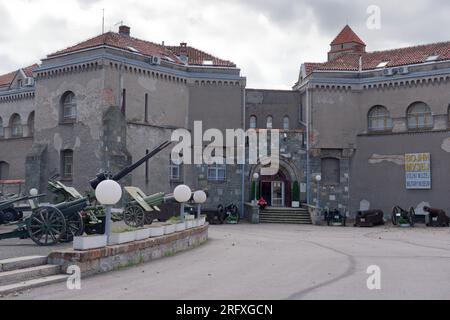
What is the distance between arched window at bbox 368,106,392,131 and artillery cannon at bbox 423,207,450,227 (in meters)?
6.33

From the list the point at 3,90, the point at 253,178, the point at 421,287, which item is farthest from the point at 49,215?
the point at 3,90

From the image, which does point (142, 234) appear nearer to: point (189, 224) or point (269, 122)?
point (189, 224)

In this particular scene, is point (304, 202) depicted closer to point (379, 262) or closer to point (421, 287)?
point (379, 262)

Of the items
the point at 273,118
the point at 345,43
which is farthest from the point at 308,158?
the point at 345,43

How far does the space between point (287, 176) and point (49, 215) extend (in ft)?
71.9

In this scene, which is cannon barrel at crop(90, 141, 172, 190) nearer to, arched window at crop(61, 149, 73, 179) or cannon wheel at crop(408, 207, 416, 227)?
arched window at crop(61, 149, 73, 179)

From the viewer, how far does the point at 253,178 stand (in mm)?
33844

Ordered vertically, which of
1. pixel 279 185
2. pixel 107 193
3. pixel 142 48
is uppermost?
pixel 142 48

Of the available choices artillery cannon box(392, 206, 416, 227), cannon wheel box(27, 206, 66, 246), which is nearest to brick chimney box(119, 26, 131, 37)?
artillery cannon box(392, 206, 416, 227)

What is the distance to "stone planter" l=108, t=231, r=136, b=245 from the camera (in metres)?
11.6

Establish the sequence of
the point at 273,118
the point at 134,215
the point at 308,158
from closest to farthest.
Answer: the point at 134,215
the point at 308,158
the point at 273,118

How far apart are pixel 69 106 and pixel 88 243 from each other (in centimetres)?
2130

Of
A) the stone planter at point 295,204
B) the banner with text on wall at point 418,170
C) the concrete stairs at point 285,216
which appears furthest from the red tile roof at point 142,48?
the banner with text on wall at point 418,170

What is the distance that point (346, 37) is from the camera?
46.6 m
